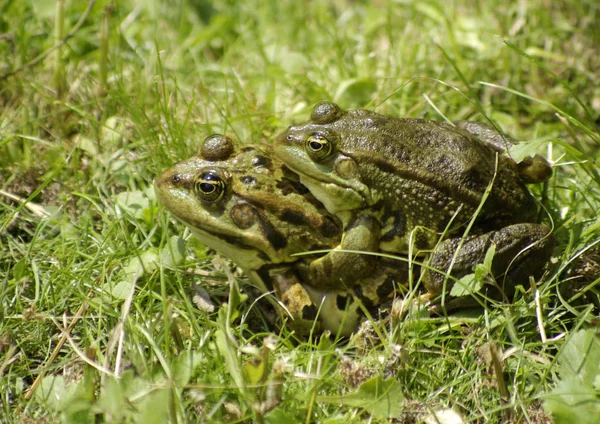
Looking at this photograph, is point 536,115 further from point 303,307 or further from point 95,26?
point 95,26

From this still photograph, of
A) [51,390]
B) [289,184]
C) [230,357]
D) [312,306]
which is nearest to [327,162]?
[289,184]

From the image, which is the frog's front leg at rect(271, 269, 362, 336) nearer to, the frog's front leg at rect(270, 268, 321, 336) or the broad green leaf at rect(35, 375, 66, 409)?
the frog's front leg at rect(270, 268, 321, 336)

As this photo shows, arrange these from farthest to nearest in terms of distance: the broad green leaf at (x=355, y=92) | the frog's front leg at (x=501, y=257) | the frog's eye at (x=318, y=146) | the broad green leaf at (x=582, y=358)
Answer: the broad green leaf at (x=355, y=92)
the frog's eye at (x=318, y=146)
the frog's front leg at (x=501, y=257)
the broad green leaf at (x=582, y=358)

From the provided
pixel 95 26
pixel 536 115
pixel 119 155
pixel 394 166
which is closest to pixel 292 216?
pixel 394 166

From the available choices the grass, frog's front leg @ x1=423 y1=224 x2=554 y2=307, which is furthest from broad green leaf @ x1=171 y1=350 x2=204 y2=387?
frog's front leg @ x1=423 y1=224 x2=554 y2=307

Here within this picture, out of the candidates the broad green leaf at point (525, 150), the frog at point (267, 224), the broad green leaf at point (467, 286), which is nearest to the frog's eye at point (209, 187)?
the frog at point (267, 224)

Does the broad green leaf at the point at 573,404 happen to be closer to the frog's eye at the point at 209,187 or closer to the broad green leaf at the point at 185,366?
the broad green leaf at the point at 185,366
